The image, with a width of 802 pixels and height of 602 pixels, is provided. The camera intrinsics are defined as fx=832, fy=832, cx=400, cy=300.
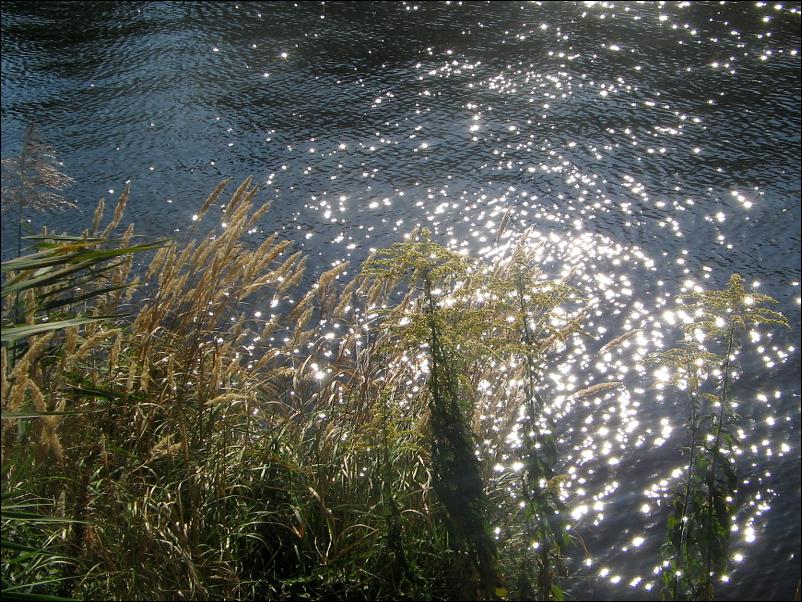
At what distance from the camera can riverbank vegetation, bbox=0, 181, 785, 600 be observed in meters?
2.51

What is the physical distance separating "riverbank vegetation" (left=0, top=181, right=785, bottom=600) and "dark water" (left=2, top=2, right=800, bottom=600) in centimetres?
52

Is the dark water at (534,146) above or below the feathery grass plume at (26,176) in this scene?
below

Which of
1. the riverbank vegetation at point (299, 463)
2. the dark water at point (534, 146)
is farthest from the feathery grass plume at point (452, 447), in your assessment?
the dark water at point (534, 146)

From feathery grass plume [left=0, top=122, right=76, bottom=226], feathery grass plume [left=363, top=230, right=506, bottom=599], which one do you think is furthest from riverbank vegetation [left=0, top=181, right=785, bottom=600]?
feathery grass plume [left=0, top=122, right=76, bottom=226]

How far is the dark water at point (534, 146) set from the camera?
366cm

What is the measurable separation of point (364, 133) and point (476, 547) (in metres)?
4.62

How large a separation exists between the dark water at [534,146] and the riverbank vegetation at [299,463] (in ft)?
1.70

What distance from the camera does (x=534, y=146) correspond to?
6184mm

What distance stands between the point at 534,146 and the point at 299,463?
3834 millimetres

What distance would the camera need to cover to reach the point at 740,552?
305cm

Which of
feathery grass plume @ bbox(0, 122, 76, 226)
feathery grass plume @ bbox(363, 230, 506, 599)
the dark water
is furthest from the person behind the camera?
feathery grass plume @ bbox(0, 122, 76, 226)

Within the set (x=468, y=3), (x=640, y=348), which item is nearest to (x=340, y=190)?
(x=640, y=348)

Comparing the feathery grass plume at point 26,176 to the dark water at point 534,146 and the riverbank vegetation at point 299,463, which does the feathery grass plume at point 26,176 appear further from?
the dark water at point 534,146

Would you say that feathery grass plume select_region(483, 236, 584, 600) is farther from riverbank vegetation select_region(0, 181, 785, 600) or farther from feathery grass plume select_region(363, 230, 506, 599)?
feathery grass plume select_region(363, 230, 506, 599)
